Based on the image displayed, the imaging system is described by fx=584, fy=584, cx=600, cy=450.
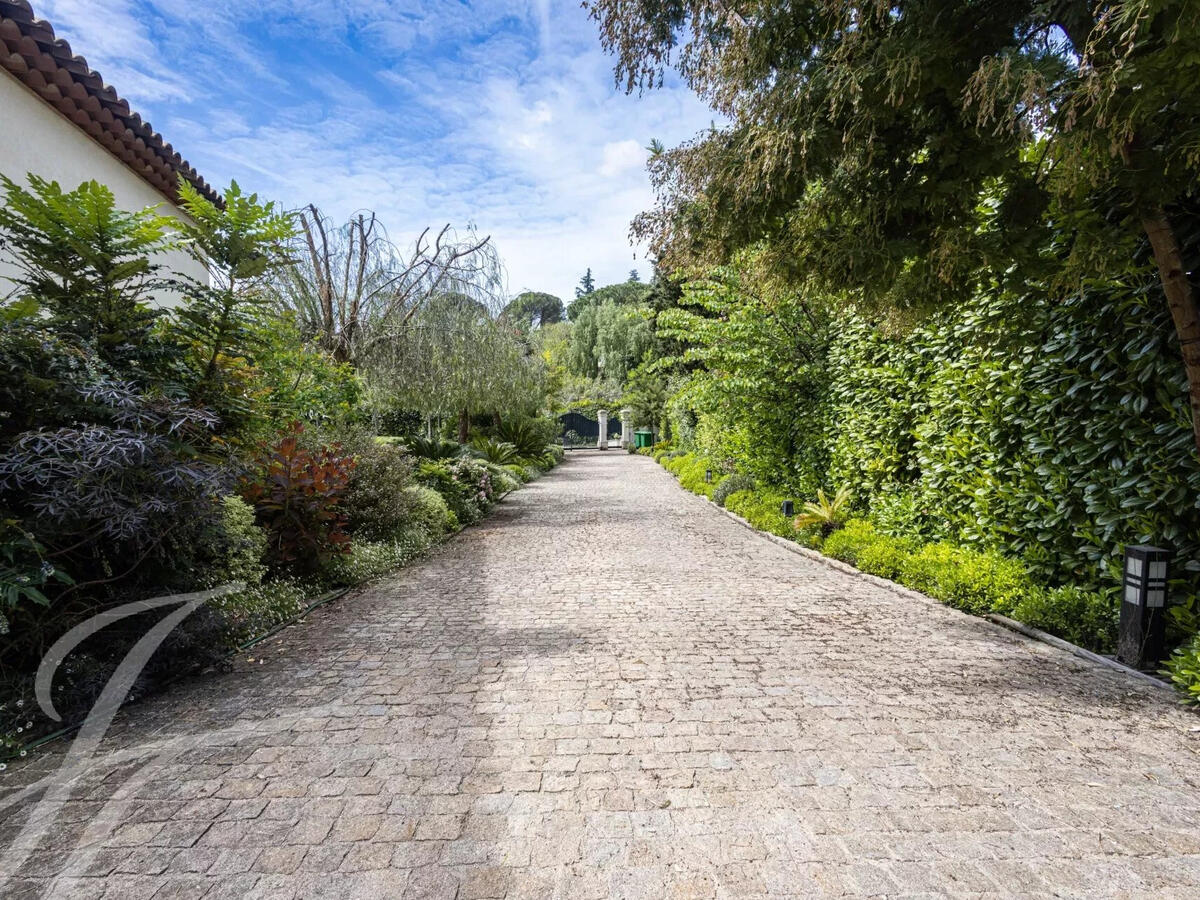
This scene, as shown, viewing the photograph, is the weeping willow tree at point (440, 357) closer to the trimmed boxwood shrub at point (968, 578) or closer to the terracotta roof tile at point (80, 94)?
the terracotta roof tile at point (80, 94)

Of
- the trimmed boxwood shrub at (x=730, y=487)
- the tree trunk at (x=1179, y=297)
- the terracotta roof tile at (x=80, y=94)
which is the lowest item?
the trimmed boxwood shrub at (x=730, y=487)

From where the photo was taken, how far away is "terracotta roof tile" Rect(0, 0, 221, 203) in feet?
14.0

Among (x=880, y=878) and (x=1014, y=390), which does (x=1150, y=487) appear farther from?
(x=880, y=878)

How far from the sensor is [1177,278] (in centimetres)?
307

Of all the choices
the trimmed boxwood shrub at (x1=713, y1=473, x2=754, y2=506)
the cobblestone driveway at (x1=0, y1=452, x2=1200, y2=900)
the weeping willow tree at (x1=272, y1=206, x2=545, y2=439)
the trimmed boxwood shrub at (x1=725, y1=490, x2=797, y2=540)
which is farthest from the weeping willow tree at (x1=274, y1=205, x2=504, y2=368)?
the cobblestone driveway at (x1=0, y1=452, x2=1200, y2=900)

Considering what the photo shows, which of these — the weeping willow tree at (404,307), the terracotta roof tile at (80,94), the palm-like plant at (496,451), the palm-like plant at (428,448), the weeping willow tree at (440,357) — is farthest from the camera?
the palm-like plant at (496,451)

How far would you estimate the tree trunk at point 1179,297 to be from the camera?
304cm

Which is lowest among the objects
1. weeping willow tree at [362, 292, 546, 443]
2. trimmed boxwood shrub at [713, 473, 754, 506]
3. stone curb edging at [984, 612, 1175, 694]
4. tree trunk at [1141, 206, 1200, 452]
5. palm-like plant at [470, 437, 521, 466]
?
stone curb edging at [984, 612, 1175, 694]

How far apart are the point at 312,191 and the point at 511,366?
15.2 ft

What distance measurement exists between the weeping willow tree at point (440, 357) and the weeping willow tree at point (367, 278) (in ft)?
0.40

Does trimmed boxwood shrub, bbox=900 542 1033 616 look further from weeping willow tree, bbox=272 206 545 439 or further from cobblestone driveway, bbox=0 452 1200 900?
weeping willow tree, bbox=272 206 545 439

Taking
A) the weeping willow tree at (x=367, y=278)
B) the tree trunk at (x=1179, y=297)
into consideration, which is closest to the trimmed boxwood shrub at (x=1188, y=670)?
the tree trunk at (x=1179, y=297)

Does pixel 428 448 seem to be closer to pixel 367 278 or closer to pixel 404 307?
pixel 404 307

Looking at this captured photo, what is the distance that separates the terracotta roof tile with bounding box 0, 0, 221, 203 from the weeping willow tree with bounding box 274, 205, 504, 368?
9.88 feet
